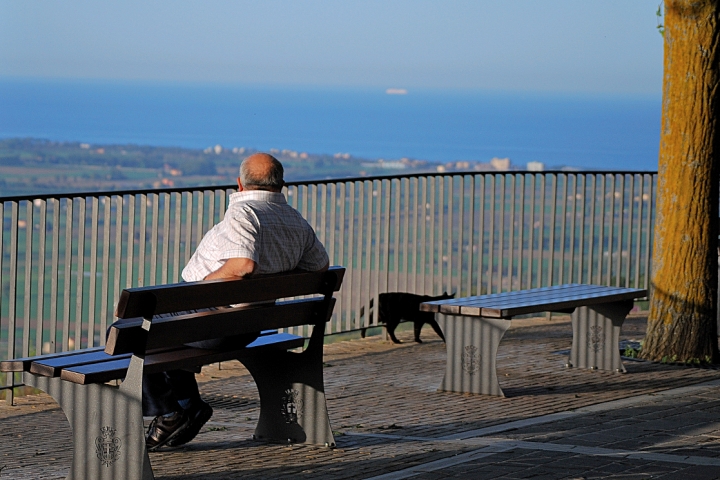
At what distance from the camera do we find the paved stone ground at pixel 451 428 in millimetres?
5953

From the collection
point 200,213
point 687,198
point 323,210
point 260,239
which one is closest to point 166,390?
point 260,239

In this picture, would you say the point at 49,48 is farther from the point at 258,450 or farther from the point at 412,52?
the point at 258,450

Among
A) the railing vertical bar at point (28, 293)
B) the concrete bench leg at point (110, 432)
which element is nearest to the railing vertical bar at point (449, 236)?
the railing vertical bar at point (28, 293)

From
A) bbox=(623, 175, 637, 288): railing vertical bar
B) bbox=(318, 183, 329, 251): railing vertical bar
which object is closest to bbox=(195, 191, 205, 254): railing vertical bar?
bbox=(318, 183, 329, 251): railing vertical bar

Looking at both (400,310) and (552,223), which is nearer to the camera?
(400,310)

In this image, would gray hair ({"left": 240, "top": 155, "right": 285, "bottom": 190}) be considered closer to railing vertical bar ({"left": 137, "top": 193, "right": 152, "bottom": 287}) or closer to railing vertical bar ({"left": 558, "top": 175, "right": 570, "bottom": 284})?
railing vertical bar ({"left": 137, "top": 193, "right": 152, "bottom": 287})

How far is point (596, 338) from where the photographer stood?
31.3ft

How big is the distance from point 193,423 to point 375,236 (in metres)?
5.20

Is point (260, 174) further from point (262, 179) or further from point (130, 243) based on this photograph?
point (130, 243)

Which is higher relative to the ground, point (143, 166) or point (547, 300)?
point (143, 166)

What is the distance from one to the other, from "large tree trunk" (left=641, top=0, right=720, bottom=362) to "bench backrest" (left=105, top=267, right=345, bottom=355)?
4.18m

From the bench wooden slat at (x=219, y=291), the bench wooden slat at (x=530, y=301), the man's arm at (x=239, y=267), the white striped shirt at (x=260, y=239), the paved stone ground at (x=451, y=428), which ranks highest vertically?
the white striped shirt at (x=260, y=239)

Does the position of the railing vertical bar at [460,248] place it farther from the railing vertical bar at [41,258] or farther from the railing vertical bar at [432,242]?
the railing vertical bar at [41,258]

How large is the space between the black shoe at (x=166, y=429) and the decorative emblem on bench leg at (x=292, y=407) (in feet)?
1.81
